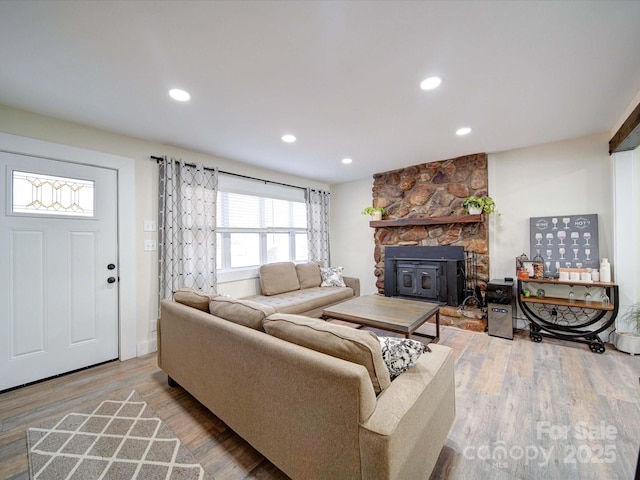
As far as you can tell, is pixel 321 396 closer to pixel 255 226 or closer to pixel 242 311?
pixel 242 311

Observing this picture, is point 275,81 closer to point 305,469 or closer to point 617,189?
point 305,469

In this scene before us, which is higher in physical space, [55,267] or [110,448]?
[55,267]

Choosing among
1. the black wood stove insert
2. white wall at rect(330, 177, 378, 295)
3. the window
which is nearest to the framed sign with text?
the black wood stove insert

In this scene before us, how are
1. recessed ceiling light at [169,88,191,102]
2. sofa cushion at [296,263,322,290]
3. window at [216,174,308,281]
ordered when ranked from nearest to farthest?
recessed ceiling light at [169,88,191,102], window at [216,174,308,281], sofa cushion at [296,263,322,290]

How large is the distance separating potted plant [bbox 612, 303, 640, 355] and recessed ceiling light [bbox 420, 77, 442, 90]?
124 inches

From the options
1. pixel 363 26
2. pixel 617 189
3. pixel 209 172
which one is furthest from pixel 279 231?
pixel 617 189

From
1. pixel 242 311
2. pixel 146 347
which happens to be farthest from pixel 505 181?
pixel 146 347

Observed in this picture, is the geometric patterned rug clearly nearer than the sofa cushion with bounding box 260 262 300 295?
Yes

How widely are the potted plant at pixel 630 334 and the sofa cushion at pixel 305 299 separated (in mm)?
3102

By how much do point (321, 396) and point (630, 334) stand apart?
3674mm

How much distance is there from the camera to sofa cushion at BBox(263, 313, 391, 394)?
3.81 ft

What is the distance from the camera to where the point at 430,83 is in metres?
2.02

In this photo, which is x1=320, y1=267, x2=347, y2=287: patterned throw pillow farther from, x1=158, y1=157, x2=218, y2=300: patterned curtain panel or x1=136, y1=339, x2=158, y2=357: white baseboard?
x1=136, y1=339, x2=158, y2=357: white baseboard

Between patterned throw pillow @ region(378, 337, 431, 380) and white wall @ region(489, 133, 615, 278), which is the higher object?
white wall @ region(489, 133, 615, 278)
